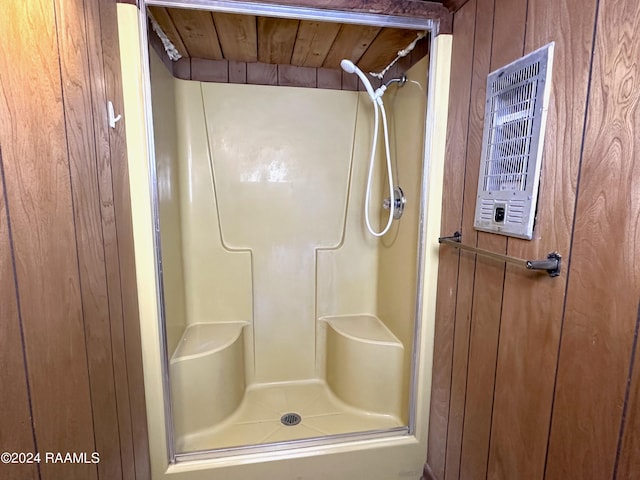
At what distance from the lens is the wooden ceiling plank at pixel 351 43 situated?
154 centimetres

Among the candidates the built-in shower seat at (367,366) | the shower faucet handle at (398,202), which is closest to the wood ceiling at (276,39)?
the shower faucet handle at (398,202)

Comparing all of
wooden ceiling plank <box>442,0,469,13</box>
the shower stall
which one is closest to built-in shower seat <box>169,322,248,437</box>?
the shower stall

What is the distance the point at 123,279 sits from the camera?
1.16 m

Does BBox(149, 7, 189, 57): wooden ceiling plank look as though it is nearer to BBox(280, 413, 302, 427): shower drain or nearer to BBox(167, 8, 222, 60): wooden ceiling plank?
BBox(167, 8, 222, 60): wooden ceiling plank

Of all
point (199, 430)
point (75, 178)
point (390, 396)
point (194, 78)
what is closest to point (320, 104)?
point (194, 78)

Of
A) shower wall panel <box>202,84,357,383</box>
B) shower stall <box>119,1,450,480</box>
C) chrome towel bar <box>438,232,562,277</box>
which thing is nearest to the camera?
chrome towel bar <box>438,232,562,277</box>

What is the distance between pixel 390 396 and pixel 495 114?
1.41 meters

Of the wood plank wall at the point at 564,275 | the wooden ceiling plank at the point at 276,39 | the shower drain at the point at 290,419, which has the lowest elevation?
the shower drain at the point at 290,419

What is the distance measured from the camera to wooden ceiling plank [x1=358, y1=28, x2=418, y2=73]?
1.58m

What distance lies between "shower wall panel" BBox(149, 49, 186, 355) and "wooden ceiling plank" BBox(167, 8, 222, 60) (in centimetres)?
17

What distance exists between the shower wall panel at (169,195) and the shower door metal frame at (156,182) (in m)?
0.17

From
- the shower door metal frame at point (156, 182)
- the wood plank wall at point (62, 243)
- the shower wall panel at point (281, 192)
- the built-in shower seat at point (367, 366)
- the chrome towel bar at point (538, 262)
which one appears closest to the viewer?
the wood plank wall at point (62, 243)

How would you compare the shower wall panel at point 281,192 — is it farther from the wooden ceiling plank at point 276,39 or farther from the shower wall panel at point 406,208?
the shower wall panel at point 406,208

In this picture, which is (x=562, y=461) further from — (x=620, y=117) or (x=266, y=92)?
(x=266, y=92)
